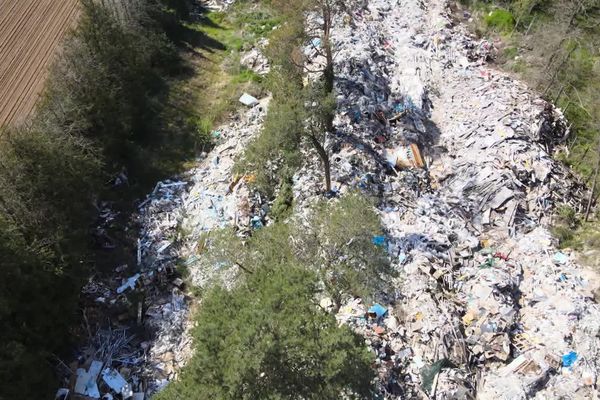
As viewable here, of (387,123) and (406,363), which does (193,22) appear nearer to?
(387,123)

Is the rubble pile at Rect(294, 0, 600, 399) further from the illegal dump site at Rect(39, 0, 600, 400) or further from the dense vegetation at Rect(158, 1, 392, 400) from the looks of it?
the dense vegetation at Rect(158, 1, 392, 400)

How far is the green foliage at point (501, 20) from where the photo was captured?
97.3 feet

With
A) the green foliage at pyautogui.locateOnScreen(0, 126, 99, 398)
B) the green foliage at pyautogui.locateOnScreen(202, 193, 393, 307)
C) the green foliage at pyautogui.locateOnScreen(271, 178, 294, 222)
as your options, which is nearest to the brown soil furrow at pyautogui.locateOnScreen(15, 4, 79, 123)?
the green foliage at pyautogui.locateOnScreen(0, 126, 99, 398)

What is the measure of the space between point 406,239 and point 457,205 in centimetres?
339

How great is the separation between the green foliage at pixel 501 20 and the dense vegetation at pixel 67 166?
778 inches

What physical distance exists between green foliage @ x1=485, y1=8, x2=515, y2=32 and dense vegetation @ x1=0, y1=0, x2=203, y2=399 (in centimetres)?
1976

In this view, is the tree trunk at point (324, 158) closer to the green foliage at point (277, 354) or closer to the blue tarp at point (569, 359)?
the green foliage at point (277, 354)

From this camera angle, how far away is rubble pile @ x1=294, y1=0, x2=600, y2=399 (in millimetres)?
15836

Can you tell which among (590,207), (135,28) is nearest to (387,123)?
(590,207)

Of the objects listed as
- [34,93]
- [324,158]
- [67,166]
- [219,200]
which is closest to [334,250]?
[324,158]

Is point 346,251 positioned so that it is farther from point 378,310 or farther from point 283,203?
point 283,203

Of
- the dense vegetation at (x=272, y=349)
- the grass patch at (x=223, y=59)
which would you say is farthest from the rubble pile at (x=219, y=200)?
the dense vegetation at (x=272, y=349)

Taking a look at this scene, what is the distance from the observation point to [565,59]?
80.6 ft

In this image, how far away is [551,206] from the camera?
20.5 m
